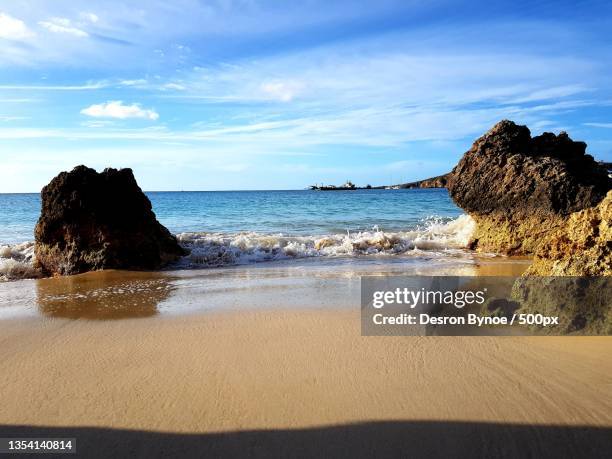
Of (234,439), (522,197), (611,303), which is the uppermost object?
(522,197)

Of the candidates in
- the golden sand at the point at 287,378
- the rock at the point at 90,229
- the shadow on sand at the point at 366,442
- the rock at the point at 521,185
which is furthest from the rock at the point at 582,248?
the rock at the point at 90,229

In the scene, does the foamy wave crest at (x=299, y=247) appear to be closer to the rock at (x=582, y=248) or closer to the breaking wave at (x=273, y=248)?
the breaking wave at (x=273, y=248)

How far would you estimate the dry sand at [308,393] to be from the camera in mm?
2764

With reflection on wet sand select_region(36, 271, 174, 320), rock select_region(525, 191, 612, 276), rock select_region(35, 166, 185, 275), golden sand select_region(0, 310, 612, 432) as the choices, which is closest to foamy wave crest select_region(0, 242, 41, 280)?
rock select_region(35, 166, 185, 275)

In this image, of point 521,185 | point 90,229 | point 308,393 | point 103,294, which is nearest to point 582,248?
point 308,393

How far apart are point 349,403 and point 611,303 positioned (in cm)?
273

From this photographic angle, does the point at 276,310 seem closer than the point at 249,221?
Yes

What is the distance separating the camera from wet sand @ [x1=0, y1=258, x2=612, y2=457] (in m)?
2.76

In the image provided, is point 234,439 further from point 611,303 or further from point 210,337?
point 611,303

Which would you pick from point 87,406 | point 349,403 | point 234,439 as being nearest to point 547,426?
point 349,403

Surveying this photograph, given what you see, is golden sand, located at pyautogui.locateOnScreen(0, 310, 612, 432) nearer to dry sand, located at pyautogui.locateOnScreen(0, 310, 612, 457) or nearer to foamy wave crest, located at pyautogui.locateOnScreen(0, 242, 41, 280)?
dry sand, located at pyautogui.locateOnScreen(0, 310, 612, 457)

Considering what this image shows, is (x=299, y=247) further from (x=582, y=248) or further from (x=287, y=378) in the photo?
(x=287, y=378)

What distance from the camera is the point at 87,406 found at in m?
3.25

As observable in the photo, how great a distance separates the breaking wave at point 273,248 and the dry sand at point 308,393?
19.9 feet
